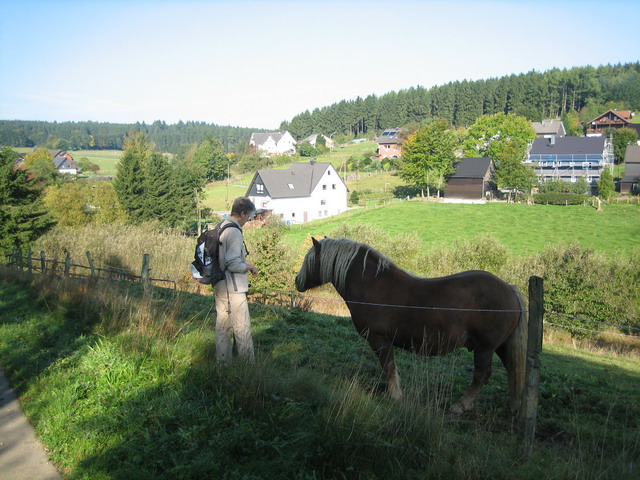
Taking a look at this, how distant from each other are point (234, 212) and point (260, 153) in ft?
370

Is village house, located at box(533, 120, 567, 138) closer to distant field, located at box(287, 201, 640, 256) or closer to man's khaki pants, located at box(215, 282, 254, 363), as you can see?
distant field, located at box(287, 201, 640, 256)

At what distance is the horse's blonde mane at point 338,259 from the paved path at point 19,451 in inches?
132

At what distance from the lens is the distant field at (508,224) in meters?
42.2

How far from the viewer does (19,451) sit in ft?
13.7

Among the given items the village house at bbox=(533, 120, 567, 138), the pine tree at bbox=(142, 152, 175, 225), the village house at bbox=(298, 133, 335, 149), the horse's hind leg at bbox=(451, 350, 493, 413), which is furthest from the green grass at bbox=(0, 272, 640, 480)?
the village house at bbox=(298, 133, 335, 149)

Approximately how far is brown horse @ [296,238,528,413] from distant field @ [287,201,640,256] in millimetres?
35759

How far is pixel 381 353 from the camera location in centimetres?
554

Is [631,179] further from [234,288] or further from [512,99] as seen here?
[234,288]

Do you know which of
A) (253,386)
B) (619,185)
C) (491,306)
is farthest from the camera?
(619,185)

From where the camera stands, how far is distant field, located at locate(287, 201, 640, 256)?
139ft

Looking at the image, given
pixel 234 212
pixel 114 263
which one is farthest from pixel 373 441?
pixel 114 263

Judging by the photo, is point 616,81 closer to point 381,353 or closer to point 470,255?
point 470,255

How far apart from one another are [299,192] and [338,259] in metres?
60.5

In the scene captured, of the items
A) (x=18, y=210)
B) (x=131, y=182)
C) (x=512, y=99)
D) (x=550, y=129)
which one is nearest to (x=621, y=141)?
(x=550, y=129)
